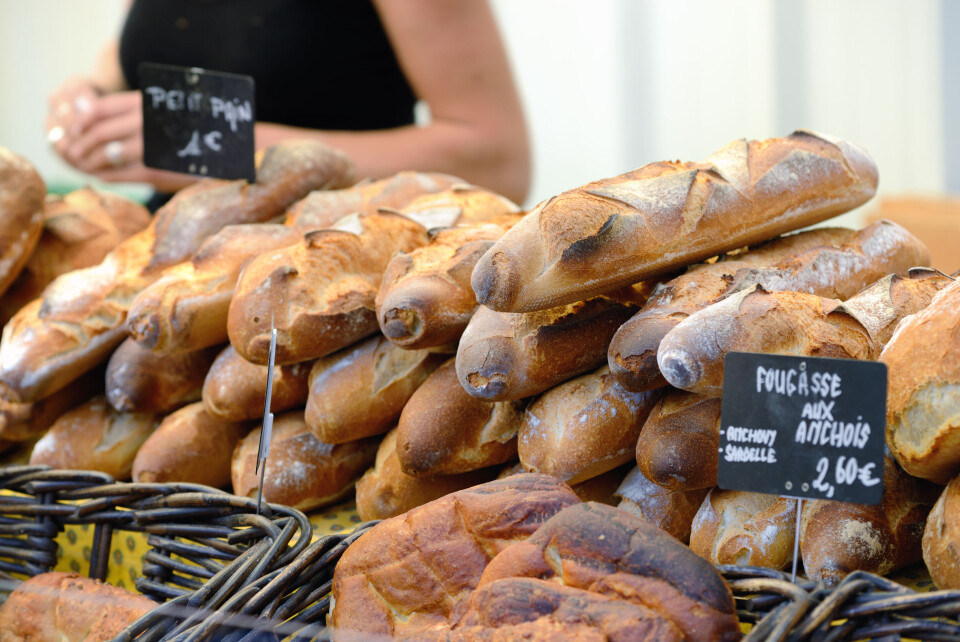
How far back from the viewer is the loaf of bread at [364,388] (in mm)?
1223

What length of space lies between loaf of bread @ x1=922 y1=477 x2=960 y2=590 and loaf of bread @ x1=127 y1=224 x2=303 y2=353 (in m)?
0.99

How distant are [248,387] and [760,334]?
2.48 feet

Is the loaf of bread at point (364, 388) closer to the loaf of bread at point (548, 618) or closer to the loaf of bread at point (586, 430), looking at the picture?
the loaf of bread at point (586, 430)

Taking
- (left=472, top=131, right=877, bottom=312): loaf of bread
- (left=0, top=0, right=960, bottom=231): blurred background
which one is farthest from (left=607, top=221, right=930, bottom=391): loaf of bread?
(left=0, top=0, right=960, bottom=231): blurred background

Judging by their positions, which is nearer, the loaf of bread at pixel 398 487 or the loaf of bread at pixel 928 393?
the loaf of bread at pixel 928 393

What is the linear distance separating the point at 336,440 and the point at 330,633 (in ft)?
1.32

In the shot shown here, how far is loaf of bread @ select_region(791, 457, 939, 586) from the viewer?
0.87 meters

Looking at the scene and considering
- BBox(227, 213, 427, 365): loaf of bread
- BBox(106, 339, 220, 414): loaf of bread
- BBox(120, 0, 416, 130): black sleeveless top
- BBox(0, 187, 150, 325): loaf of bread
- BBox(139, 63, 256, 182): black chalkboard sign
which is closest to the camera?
BBox(227, 213, 427, 365): loaf of bread

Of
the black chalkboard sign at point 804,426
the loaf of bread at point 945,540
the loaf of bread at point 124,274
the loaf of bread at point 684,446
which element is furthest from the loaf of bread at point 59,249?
the loaf of bread at point 945,540

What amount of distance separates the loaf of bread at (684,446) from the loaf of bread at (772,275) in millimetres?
43

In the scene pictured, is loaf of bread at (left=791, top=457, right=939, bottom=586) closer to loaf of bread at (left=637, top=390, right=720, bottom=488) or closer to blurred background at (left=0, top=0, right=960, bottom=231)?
loaf of bread at (left=637, top=390, right=720, bottom=488)

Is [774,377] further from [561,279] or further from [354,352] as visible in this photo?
[354,352]

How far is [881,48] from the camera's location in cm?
403

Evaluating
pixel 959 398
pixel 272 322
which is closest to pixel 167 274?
pixel 272 322
